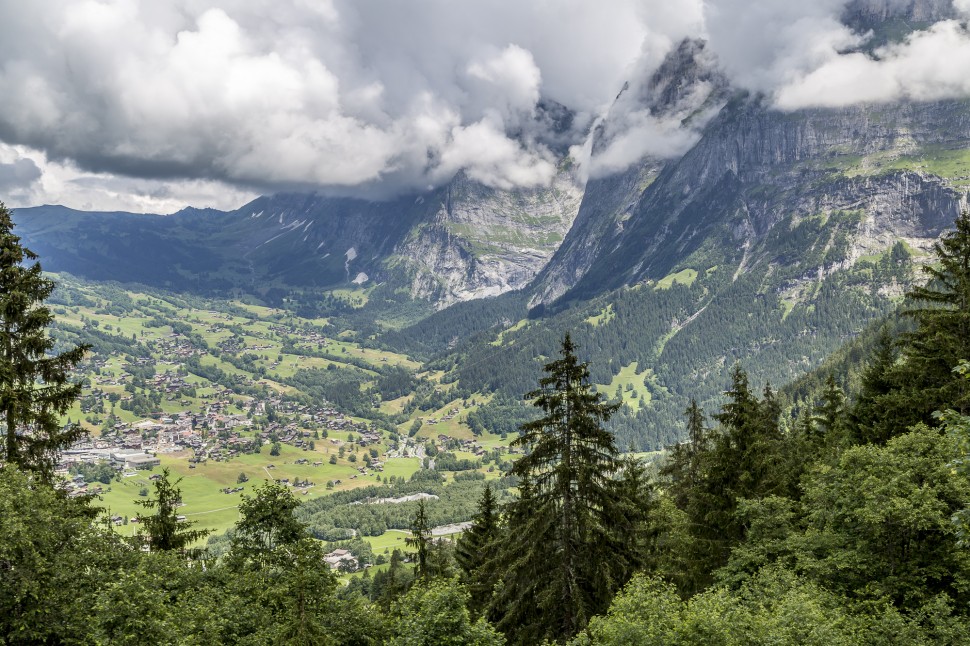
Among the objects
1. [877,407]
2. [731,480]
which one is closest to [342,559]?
[731,480]

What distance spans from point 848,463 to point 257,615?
1194 inches

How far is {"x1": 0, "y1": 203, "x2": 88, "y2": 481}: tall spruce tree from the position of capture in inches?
966

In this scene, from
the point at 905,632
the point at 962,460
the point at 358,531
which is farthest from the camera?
the point at 358,531

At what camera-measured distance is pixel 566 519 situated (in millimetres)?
26422

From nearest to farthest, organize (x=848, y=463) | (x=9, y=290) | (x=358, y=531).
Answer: (x=9, y=290) < (x=848, y=463) < (x=358, y=531)

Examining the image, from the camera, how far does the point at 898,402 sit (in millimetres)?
35062

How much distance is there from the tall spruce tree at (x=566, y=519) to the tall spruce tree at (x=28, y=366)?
21868mm

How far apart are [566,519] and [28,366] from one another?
26.5 m

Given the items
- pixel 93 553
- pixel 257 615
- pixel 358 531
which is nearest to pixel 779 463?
pixel 257 615

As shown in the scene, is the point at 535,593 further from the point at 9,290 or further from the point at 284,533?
the point at 9,290

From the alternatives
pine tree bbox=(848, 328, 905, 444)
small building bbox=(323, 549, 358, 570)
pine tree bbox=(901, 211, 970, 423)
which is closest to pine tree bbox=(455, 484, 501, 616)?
pine tree bbox=(848, 328, 905, 444)

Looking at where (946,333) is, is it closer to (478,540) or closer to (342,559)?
(478,540)

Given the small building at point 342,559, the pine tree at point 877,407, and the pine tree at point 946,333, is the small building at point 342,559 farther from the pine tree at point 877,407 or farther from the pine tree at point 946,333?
the pine tree at point 946,333

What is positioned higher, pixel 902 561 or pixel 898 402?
pixel 898 402
